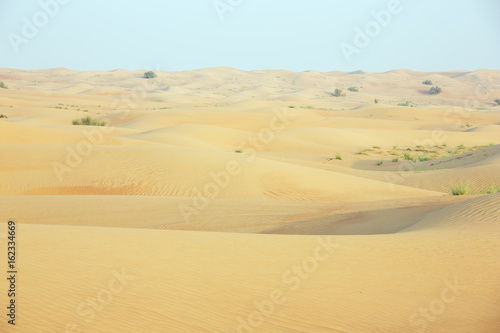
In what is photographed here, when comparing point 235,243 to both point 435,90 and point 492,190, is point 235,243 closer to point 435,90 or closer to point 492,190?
point 492,190

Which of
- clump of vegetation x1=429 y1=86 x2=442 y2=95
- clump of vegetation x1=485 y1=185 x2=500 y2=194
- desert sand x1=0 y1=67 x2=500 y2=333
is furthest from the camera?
clump of vegetation x1=429 y1=86 x2=442 y2=95

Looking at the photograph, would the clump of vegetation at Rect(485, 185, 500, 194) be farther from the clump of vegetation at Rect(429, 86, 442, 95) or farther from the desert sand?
the clump of vegetation at Rect(429, 86, 442, 95)

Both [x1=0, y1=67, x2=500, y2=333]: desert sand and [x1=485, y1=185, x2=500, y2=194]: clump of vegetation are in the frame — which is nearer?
[x1=0, y1=67, x2=500, y2=333]: desert sand

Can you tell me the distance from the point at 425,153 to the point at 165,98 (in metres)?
43.9

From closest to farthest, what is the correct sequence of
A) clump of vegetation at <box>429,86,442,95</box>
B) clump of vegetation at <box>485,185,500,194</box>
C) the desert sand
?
1. the desert sand
2. clump of vegetation at <box>485,185,500,194</box>
3. clump of vegetation at <box>429,86,442,95</box>

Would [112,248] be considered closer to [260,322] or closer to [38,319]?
[38,319]

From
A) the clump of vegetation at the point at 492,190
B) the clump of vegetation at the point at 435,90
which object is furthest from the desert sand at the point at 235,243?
the clump of vegetation at the point at 435,90

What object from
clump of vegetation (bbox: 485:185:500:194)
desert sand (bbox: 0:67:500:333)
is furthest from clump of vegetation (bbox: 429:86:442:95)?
clump of vegetation (bbox: 485:185:500:194)

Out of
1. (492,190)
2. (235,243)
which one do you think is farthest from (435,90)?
(235,243)

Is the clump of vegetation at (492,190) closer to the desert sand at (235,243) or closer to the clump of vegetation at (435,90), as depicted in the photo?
the desert sand at (235,243)

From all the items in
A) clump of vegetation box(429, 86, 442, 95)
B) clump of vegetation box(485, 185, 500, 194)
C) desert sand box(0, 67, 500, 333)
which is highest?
clump of vegetation box(429, 86, 442, 95)

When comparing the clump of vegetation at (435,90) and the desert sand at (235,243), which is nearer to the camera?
the desert sand at (235,243)

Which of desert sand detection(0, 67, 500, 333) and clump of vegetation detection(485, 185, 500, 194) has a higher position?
clump of vegetation detection(485, 185, 500, 194)

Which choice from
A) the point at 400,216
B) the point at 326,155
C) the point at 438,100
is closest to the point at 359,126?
the point at 326,155
